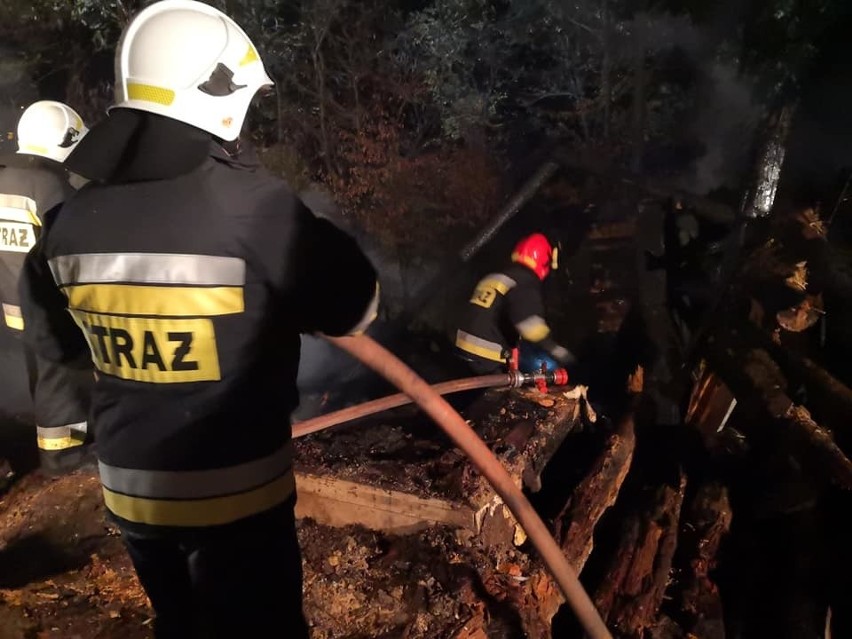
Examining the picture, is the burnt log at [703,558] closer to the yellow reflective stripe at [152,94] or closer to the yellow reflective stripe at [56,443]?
the yellow reflective stripe at [152,94]

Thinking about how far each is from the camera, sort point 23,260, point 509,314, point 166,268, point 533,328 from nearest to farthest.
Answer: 1. point 166,268
2. point 23,260
3. point 533,328
4. point 509,314

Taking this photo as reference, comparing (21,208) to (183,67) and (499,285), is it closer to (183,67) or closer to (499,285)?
(183,67)

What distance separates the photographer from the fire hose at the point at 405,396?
3.33 metres

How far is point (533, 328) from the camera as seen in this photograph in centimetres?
472

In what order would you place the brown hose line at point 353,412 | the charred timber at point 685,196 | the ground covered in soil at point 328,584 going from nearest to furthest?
the ground covered in soil at point 328,584 → the brown hose line at point 353,412 → the charred timber at point 685,196

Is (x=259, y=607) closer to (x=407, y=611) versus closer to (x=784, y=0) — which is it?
(x=407, y=611)

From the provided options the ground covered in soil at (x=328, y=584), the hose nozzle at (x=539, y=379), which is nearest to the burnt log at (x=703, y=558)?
the ground covered in soil at (x=328, y=584)

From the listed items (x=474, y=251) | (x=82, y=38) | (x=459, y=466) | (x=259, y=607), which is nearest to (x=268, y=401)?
(x=259, y=607)

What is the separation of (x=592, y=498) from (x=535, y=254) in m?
2.09

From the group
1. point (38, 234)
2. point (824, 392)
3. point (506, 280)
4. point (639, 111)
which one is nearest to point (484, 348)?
point (506, 280)

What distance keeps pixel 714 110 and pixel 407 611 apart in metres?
10.5

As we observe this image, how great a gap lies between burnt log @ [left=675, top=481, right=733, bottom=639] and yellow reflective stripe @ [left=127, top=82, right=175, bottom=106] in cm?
340

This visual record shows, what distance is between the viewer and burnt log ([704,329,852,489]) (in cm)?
308

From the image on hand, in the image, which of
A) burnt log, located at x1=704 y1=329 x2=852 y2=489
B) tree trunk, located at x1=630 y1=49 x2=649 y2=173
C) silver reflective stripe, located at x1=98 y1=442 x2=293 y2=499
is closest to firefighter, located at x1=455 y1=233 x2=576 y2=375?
burnt log, located at x1=704 y1=329 x2=852 y2=489
